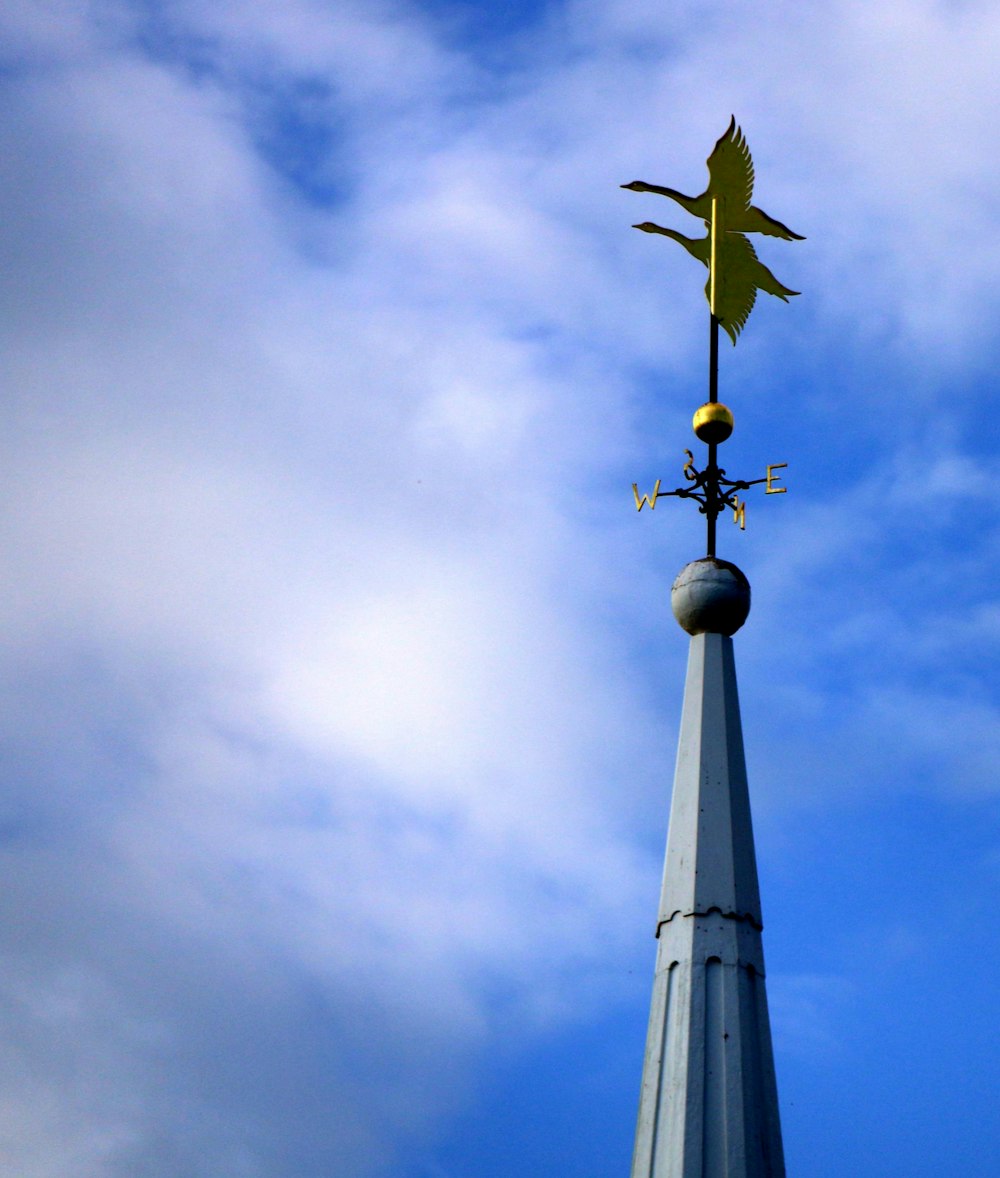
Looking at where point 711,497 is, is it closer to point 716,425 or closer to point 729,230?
point 716,425

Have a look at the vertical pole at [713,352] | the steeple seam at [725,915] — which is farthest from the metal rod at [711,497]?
the steeple seam at [725,915]

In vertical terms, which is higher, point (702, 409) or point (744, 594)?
point (702, 409)

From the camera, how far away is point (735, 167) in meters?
18.4

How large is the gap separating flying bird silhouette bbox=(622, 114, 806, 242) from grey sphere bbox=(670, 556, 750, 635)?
4.90m

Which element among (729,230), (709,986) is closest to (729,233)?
(729,230)

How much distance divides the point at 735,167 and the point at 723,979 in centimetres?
992

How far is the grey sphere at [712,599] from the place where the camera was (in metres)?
15.7

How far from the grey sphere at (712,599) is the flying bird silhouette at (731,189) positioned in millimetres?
4896

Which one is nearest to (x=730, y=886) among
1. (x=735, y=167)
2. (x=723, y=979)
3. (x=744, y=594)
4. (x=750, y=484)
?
(x=723, y=979)

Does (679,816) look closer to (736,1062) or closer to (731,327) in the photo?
(736,1062)

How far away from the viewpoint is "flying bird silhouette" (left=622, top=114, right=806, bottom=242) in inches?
720

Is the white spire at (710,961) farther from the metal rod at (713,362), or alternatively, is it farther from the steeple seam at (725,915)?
the metal rod at (713,362)

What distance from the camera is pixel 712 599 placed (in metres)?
15.7

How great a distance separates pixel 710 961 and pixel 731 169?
9709 millimetres
